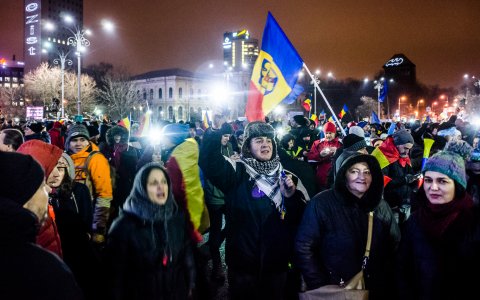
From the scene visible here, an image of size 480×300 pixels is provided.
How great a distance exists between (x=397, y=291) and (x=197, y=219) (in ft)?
6.22

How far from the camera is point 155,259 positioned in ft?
10.9

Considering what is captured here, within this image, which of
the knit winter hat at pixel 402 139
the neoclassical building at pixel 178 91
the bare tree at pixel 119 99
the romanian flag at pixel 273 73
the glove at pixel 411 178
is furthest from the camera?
the neoclassical building at pixel 178 91

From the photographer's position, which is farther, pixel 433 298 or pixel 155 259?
pixel 155 259

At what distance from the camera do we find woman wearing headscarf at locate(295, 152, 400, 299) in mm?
3223

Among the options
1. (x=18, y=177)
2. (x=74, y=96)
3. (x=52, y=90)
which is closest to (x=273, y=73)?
(x=18, y=177)

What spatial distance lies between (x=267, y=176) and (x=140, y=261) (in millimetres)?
1337

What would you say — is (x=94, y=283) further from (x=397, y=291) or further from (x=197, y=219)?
(x=397, y=291)

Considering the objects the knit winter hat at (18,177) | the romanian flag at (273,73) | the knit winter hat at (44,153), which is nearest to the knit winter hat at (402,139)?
the romanian flag at (273,73)

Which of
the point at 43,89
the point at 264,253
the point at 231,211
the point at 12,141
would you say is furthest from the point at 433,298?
the point at 43,89

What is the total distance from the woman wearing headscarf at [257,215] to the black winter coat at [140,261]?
63cm

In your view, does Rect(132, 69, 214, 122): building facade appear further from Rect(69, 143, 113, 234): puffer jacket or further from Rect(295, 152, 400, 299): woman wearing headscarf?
Rect(295, 152, 400, 299): woman wearing headscarf

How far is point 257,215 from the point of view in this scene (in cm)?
379

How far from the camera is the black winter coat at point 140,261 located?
3262 millimetres

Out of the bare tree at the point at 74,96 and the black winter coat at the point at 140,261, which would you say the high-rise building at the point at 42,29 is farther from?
the black winter coat at the point at 140,261
